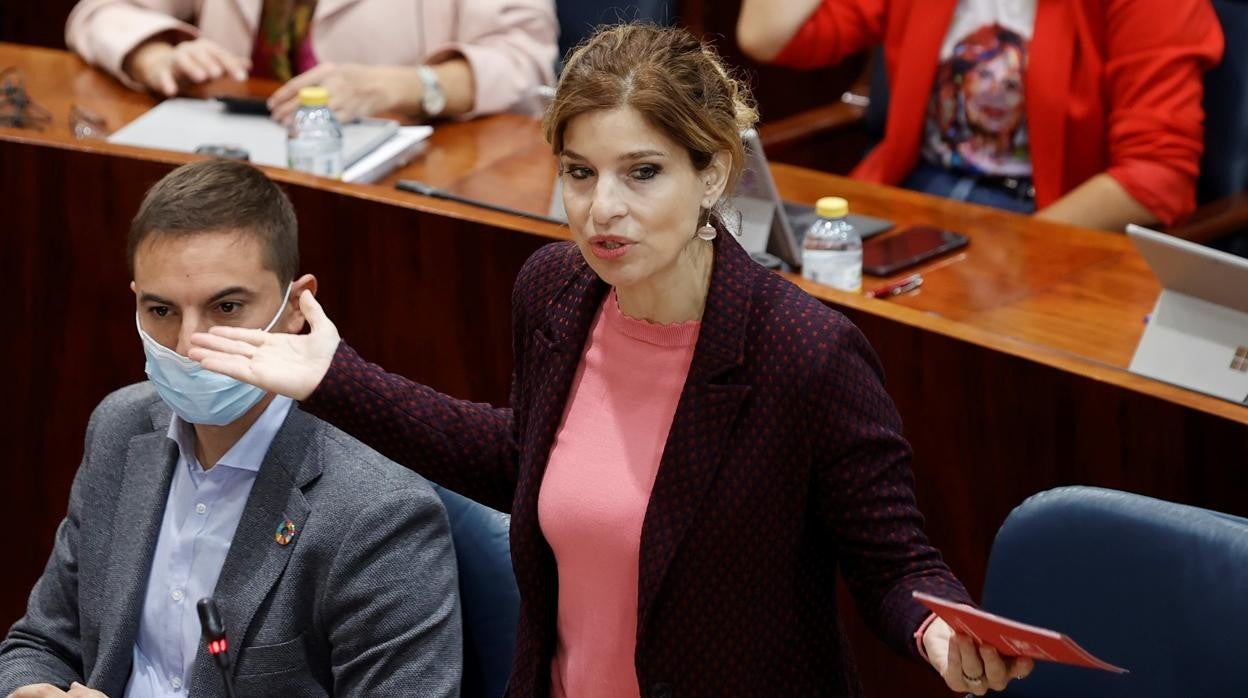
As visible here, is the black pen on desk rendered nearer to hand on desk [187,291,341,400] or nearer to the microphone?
hand on desk [187,291,341,400]

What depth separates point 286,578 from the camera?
5.53 ft

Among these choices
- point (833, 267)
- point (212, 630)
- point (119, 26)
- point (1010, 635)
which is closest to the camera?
point (1010, 635)

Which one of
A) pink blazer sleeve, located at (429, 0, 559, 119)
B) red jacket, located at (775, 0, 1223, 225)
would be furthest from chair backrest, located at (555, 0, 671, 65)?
red jacket, located at (775, 0, 1223, 225)

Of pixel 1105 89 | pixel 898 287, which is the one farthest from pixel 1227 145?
pixel 898 287

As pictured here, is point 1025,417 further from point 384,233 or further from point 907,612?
point 384,233

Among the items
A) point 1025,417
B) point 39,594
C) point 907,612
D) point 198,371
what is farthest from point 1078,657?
point 39,594

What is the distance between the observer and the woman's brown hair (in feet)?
4.40

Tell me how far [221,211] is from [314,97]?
956 mm

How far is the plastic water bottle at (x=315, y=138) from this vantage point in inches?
104

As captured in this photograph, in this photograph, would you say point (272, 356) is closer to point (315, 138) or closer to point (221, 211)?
point (221, 211)

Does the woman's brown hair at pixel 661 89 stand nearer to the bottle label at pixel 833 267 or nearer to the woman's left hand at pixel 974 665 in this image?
the woman's left hand at pixel 974 665

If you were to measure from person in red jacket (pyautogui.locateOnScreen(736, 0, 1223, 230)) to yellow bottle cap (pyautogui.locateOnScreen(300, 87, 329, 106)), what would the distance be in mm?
877

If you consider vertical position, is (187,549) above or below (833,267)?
below

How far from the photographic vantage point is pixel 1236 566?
1.44 meters
